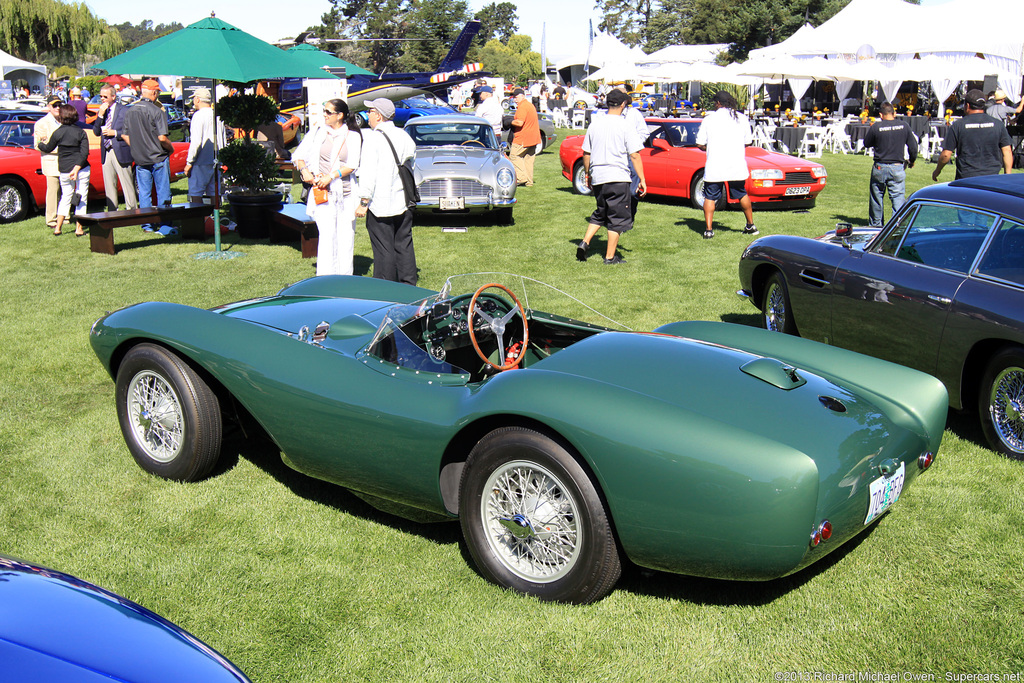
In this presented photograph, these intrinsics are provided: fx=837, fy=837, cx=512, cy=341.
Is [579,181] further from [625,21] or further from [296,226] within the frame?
[625,21]

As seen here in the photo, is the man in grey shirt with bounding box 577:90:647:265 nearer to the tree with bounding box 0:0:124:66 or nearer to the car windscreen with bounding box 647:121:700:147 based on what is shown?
the car windscreen with bounding box 647:121:700:147

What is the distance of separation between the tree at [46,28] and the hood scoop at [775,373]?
60.2 meters

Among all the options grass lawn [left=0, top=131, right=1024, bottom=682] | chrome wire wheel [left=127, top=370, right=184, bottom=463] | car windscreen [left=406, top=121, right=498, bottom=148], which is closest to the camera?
grass lawn [left=0, top=131, right=1024, bottom=682]

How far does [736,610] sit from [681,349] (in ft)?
3.69

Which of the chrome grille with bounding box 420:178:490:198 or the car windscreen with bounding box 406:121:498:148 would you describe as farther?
the car windscreen with bounding box 406:121:498:148

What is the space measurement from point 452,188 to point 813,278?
6878 millimetres

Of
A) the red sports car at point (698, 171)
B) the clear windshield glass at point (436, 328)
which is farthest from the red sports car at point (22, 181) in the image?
the clear windshield glass at point (436, 328)

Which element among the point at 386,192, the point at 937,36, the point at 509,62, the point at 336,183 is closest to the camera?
the point at 386,192

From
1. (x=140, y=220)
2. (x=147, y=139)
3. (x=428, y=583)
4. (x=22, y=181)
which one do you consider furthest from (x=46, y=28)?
(x=428, y=583)

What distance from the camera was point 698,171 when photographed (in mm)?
13398

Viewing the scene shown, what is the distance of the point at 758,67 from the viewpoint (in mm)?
23703

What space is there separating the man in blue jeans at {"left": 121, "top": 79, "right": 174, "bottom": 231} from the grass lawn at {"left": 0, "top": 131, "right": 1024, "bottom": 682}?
6.17 m

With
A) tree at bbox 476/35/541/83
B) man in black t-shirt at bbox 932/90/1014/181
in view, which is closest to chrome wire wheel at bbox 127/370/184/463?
man in black t-shirt at bbox 932/90/1014/181

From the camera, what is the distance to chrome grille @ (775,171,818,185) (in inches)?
508
